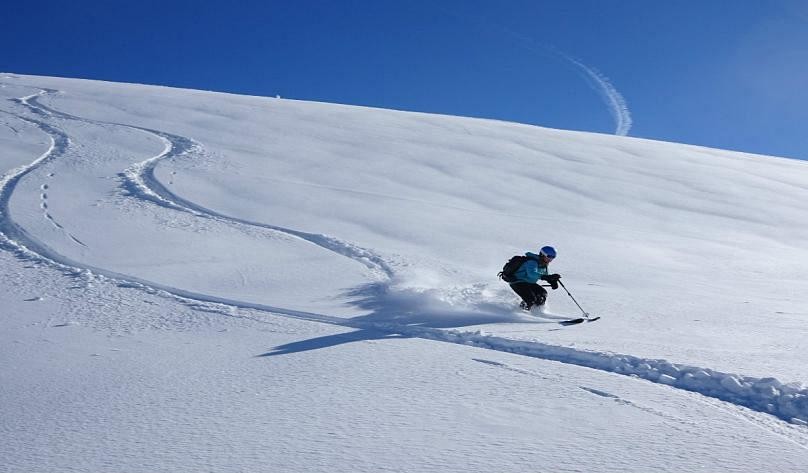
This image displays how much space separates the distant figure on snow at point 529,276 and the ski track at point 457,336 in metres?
1.52

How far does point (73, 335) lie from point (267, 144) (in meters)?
13.4

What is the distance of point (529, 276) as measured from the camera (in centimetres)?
747

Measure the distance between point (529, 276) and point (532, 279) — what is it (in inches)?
Answer: 1.9

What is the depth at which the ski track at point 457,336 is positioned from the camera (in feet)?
14.2

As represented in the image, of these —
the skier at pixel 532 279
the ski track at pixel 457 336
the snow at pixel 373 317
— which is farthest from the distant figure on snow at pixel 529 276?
the ski track at pixel 457 336

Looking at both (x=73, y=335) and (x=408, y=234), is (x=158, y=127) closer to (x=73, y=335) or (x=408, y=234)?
(x=408, y=234)

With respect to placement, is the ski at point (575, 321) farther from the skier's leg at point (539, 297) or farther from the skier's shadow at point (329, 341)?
the skier's shadow at point (329, 341)

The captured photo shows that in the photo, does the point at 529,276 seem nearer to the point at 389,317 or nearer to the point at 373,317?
the point at 389,317

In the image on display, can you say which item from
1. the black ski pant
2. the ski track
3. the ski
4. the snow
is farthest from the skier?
the ski track

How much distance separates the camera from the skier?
290 inches

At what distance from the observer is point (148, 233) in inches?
391

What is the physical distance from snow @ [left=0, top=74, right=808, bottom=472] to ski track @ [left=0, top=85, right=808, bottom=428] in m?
0.03

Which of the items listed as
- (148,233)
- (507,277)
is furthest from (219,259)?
(507,277)

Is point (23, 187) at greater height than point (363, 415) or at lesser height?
greater
